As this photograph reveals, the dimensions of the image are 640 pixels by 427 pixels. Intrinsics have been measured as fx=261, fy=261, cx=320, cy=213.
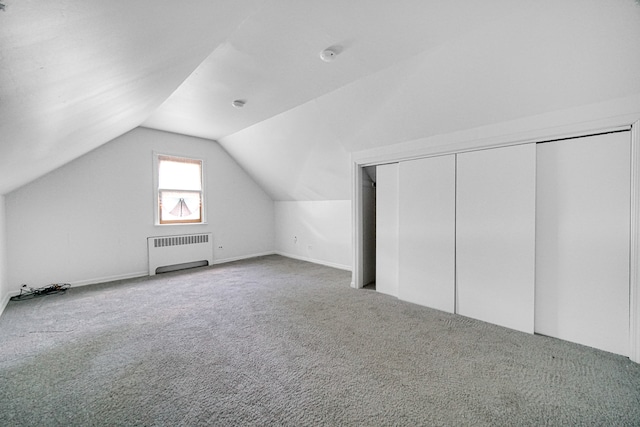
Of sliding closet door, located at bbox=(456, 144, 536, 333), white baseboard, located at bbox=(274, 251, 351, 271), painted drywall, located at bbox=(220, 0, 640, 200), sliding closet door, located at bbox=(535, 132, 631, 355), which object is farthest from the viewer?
white baseboard, located at bbox=(274, 251, 351, 271)

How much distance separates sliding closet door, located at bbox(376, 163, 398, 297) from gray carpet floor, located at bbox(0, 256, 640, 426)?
47 cm

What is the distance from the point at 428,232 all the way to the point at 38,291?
5148mm

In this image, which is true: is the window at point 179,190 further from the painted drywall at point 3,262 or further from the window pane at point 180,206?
the painted drywall at point 3,262

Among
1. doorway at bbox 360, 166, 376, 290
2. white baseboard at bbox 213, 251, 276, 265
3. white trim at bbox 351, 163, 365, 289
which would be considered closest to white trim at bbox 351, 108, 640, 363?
white trim at bbox 351, 163, 365, 289

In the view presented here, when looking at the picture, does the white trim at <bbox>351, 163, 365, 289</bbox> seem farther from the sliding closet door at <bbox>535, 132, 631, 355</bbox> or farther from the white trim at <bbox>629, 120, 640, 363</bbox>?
the white trim at <bbox>629, 120, 640, 363</bbox>

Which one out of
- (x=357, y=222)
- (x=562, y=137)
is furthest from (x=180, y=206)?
(x=562, y=137)

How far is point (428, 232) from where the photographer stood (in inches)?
120

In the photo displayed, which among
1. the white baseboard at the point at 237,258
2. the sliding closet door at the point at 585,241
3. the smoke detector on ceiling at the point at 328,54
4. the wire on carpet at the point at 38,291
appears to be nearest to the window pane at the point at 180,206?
the white baseboard at the point at 237,258

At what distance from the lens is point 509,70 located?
6.84ft

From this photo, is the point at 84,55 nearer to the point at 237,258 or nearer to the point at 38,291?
the point at 38,291

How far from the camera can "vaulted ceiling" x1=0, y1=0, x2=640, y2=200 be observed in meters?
0.96

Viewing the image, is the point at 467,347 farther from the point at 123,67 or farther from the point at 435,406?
the point at 123,67

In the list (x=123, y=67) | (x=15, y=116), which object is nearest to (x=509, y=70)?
(x=123, y=67)

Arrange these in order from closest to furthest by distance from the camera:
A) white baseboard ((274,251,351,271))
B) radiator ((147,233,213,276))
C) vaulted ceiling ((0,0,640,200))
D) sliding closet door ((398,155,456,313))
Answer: vaulted ceiling ((0,0,640,200)) < sliding closet door ((398,155,456,313)) < radiator ((147,233,213,276)) < white baseboard ((274,251,351,271))
